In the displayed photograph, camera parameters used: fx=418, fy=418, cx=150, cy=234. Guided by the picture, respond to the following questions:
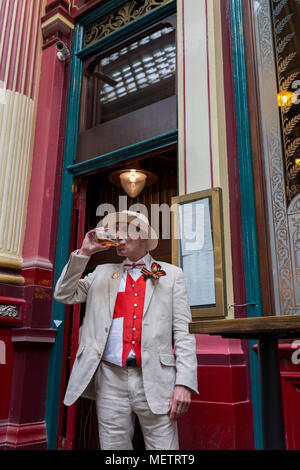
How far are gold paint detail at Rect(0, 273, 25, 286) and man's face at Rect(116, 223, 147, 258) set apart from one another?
63.6 inches

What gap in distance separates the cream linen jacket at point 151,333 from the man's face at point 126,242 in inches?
6.0

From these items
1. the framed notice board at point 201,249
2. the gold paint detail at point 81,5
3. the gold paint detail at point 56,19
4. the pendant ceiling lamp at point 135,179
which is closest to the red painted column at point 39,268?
the gold paint detail at point 56,19

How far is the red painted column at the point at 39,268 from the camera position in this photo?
3.37 m

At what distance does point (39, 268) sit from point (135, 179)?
1.66 meters

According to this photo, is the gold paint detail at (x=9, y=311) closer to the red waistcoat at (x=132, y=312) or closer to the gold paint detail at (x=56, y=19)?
the red waistcoat at (x=132, y=312)

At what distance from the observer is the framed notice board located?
2.87 meters

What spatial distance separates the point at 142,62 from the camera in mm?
4223

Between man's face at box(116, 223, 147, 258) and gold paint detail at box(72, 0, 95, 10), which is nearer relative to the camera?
man's face at box(116, 223, 147, 258)

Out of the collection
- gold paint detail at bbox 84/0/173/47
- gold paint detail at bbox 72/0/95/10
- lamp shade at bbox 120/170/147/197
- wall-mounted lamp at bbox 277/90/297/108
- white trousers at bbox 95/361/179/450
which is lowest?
white trousers at bbox 95/361/179/450

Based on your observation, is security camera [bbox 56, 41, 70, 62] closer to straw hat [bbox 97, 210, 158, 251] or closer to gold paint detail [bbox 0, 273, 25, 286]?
gold paint detail [bbox 0, 273, 25, 286]

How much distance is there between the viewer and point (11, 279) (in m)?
3.62

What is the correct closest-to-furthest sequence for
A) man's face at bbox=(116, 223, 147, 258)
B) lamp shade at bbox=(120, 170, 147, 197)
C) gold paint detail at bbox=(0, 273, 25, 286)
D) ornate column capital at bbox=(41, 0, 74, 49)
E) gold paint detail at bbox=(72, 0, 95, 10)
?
man's face at bbox=(116, 223, 147, 258) < gold paint detail at bbox=(0, 273, 25, 286) < ornate column capital at bbox=(41, 0, 74, 49) < gold paint detail at bbox=(72, 0, 95, 10) < lamp shade at bbox=(120, 170, 147, 197)

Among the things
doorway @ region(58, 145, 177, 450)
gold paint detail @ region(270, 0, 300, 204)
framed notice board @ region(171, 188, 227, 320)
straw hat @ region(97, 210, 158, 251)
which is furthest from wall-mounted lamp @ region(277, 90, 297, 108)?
straw hat @ region(97, 210, 158, 251)

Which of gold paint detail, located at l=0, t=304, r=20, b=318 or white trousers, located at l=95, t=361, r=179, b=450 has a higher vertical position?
gold paint detail, located at l=0, t=304, r=20, b=318
